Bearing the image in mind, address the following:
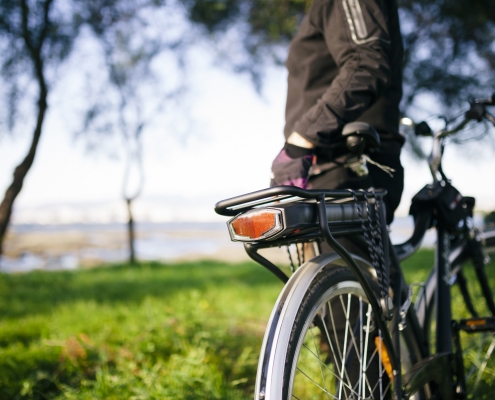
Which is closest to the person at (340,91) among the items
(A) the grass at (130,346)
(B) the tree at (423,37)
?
(A) the grass at (130,346)

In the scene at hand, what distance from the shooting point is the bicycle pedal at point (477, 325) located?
1.89 m

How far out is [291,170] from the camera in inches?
58.2

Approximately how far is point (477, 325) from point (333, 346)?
2.59 ft

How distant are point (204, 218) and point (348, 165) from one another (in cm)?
4368

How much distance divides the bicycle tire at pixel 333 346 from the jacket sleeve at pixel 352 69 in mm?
470

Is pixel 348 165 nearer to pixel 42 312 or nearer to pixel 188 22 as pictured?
pixel 42 312

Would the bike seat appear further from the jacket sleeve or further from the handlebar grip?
the handlebar grip

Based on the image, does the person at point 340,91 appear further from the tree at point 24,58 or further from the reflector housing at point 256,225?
the tree at point 24,58

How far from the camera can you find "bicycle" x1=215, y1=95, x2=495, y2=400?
1.13m

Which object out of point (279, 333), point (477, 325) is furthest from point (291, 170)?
point (477, 325)

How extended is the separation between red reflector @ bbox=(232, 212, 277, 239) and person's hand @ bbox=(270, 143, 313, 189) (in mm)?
357

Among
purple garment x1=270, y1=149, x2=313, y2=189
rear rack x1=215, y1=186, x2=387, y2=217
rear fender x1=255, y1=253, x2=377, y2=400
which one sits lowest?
rear fender x1=255, y1=253, x2=377, y2=400

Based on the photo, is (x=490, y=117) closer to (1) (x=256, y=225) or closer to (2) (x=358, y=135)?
(2) (x=358, y=135)

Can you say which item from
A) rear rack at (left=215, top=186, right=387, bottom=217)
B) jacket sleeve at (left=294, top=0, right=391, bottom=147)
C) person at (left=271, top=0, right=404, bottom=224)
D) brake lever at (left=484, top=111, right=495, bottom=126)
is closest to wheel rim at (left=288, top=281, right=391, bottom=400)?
rear rack at (left=215, top=186, right=387, bottom=217)
